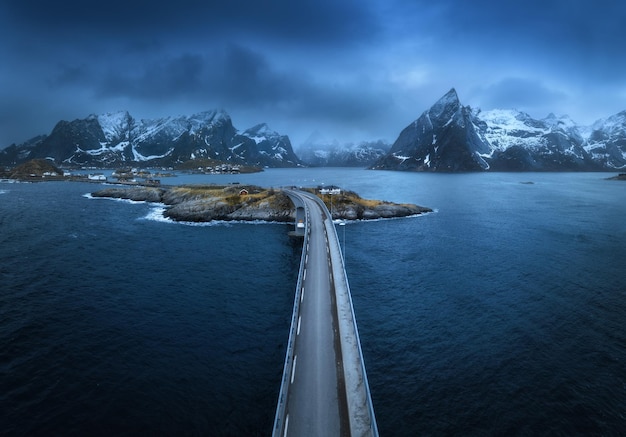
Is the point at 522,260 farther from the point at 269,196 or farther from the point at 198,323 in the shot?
the point at 269,196

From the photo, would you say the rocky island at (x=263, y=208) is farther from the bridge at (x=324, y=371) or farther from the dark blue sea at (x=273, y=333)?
the bridge at (x=324, y=371)

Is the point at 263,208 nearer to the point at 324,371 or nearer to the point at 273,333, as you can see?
the point at 273,333

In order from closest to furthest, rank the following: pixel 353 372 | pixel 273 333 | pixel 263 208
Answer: pixel 353 372, pixel 273 333, pixel 263 208

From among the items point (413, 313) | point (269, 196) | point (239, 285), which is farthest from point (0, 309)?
point (269, 196)

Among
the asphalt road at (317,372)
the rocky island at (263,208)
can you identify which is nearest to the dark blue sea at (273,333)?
the asphalt road at (317,372)

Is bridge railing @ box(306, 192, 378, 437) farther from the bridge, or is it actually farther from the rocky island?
the rocky island

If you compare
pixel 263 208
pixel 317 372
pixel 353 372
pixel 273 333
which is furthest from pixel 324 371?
pixel 263 208

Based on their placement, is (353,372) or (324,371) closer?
(353,372)
